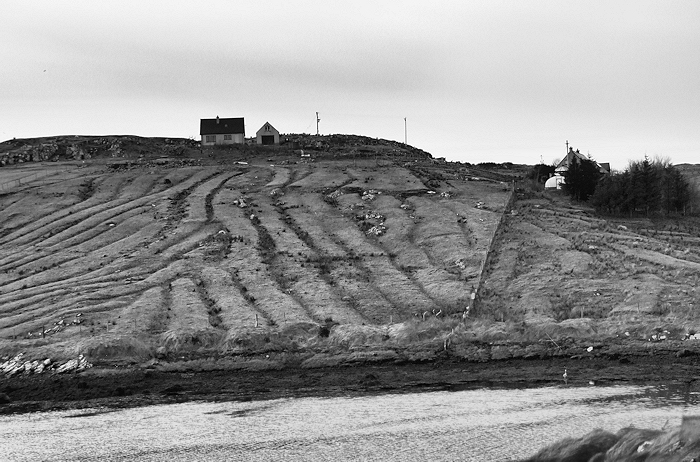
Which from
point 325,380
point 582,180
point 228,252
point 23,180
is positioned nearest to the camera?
point 325,380

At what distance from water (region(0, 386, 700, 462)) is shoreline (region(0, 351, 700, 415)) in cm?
167

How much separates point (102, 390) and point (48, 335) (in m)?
10.5

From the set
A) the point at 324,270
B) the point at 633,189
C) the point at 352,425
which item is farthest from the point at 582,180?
the point at 352,425

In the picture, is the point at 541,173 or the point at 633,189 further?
the point at 541,173

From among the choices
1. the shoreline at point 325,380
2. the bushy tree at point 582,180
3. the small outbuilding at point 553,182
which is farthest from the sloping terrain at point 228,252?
the small outbuilding at point 553,182

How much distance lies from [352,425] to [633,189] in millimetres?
71248

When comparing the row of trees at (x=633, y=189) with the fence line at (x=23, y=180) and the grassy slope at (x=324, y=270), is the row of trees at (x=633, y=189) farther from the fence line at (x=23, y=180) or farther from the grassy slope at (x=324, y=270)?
the fence line at (x=23, y=180)

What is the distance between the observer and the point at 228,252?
270 feet

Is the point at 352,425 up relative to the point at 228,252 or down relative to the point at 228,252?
down

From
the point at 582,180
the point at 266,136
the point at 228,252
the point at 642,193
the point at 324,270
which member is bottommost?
the point at 324,270

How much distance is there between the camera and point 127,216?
98438 millimetres

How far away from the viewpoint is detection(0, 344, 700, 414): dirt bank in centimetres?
5222

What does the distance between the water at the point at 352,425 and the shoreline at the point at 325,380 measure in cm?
167

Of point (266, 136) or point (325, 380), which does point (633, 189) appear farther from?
point (266, 136)
